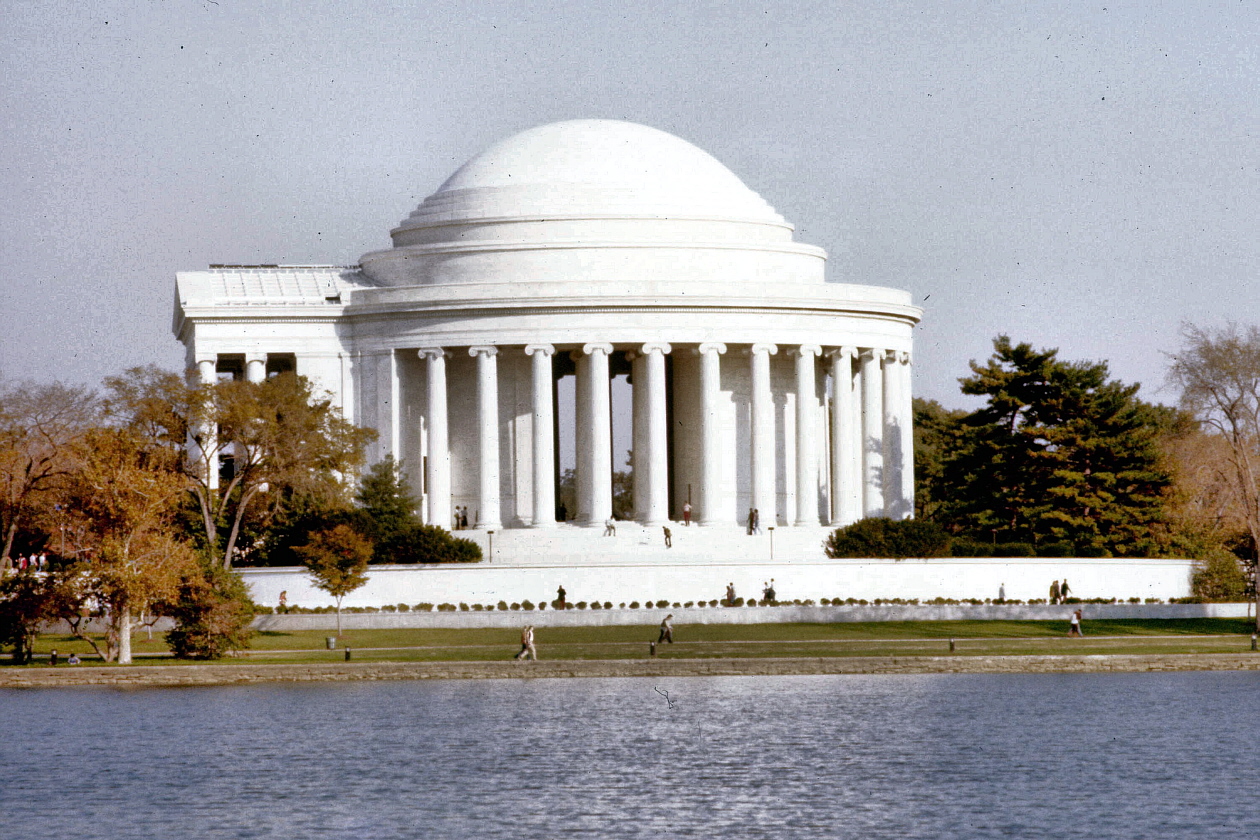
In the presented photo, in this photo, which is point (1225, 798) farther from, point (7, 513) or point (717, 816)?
point (7, 513)

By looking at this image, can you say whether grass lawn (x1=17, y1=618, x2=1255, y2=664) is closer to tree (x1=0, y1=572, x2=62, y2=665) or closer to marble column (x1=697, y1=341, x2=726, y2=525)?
tree (x1=0, y1=572, x2=62, y2=665)

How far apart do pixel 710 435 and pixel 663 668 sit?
40059mm

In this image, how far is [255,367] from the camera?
122562 millimetres

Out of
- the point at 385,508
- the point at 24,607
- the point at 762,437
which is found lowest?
the point at 24,607

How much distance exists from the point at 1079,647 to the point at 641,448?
38322 mm

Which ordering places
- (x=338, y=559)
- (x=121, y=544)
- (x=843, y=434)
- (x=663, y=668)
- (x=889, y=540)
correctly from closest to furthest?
(x=121, y=544)
(x=663, y=668)
(x=338, y=559)
(x=889, y=540)
(x=843, y=434)

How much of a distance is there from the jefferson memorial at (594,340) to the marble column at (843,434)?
14 cm

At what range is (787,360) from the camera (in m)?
127

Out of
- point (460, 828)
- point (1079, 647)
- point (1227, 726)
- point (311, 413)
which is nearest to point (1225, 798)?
point (1227, 726)

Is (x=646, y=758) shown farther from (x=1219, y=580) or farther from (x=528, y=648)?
(x=1219, y=580)

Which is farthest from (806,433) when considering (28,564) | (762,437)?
(28,564)

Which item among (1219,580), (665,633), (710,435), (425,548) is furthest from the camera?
(710,435)

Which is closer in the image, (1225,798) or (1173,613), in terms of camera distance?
(1225,798)

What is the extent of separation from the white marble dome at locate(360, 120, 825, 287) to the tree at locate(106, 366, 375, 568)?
20391 mm
